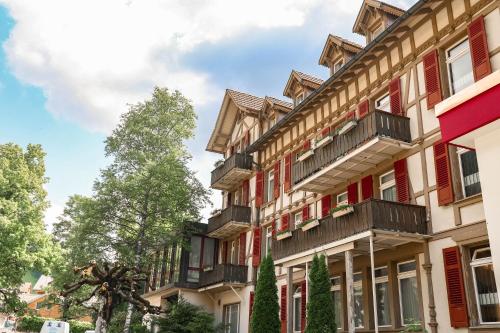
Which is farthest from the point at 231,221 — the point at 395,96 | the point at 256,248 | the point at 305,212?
the point at 395,96

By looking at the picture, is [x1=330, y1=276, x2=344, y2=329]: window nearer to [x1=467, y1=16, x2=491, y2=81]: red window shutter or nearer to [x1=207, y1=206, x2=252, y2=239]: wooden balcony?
[x1=207, y1=206, x2=252, y2=239]: wooden balcony

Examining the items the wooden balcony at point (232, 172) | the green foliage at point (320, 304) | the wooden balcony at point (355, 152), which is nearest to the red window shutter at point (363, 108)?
the wooden balcony at point (355, 152)

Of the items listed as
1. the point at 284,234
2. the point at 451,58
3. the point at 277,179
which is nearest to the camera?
the point at 451,58

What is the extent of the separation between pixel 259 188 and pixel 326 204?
6.80 m

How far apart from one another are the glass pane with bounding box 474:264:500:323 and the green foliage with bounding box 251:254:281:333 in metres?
7.39

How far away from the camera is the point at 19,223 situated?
77.5ft

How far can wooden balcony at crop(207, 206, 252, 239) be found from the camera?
25.5 metres

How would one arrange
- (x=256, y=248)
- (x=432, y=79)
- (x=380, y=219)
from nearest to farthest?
(x=380, y=219), (x=432, y=79), (x=256, y=248)

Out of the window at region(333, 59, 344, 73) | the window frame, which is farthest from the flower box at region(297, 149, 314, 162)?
the window frame

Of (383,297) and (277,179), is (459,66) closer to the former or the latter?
(383,297)

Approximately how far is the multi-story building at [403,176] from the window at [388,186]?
51 mm

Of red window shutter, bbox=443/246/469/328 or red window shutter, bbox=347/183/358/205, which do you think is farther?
red window shutter, bbox=347/183/358/205

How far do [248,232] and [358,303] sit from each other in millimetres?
10143

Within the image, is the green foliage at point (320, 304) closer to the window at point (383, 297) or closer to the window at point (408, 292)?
the window at point (383, 297)
